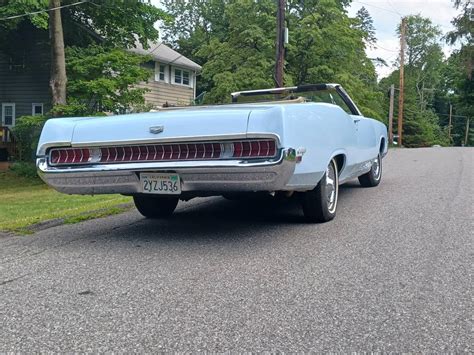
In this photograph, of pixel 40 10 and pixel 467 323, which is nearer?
pixel 467 323

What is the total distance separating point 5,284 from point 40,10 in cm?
1641

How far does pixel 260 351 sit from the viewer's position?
9.21 feet

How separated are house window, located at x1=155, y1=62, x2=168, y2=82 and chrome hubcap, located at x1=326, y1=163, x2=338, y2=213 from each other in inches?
1012

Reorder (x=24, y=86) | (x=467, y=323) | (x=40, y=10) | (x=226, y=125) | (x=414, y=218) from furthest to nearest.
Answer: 1. (x=24, y=86)
2. (x=40, y=10)
3. (x=414, y=218)
4. (x=226, y=125)
5. (x=467, y=323)

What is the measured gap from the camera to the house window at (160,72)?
30.8 metres

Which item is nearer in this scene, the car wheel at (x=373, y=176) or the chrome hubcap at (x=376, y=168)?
the car wheel at (x=373, y=176)

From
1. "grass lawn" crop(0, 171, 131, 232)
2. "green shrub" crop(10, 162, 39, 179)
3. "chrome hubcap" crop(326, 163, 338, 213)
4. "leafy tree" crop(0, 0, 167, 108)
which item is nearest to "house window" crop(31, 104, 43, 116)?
"leafy tree" crop(0, 0, 167, 108)

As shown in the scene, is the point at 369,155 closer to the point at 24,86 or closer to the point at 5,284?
the point at 5,284

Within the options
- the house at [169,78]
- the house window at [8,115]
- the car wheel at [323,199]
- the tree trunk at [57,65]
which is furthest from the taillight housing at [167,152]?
the house at [169,78]

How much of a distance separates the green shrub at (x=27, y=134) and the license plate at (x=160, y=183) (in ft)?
49.2

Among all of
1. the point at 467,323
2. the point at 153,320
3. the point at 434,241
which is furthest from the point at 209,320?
the point at 434,241

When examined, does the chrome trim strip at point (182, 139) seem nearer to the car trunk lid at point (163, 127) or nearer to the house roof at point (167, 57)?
the car trunk lid at point (163, 127)

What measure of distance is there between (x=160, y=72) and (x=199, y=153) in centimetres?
2716

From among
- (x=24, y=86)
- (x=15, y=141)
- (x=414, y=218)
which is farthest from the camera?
(x=24, y=86)
